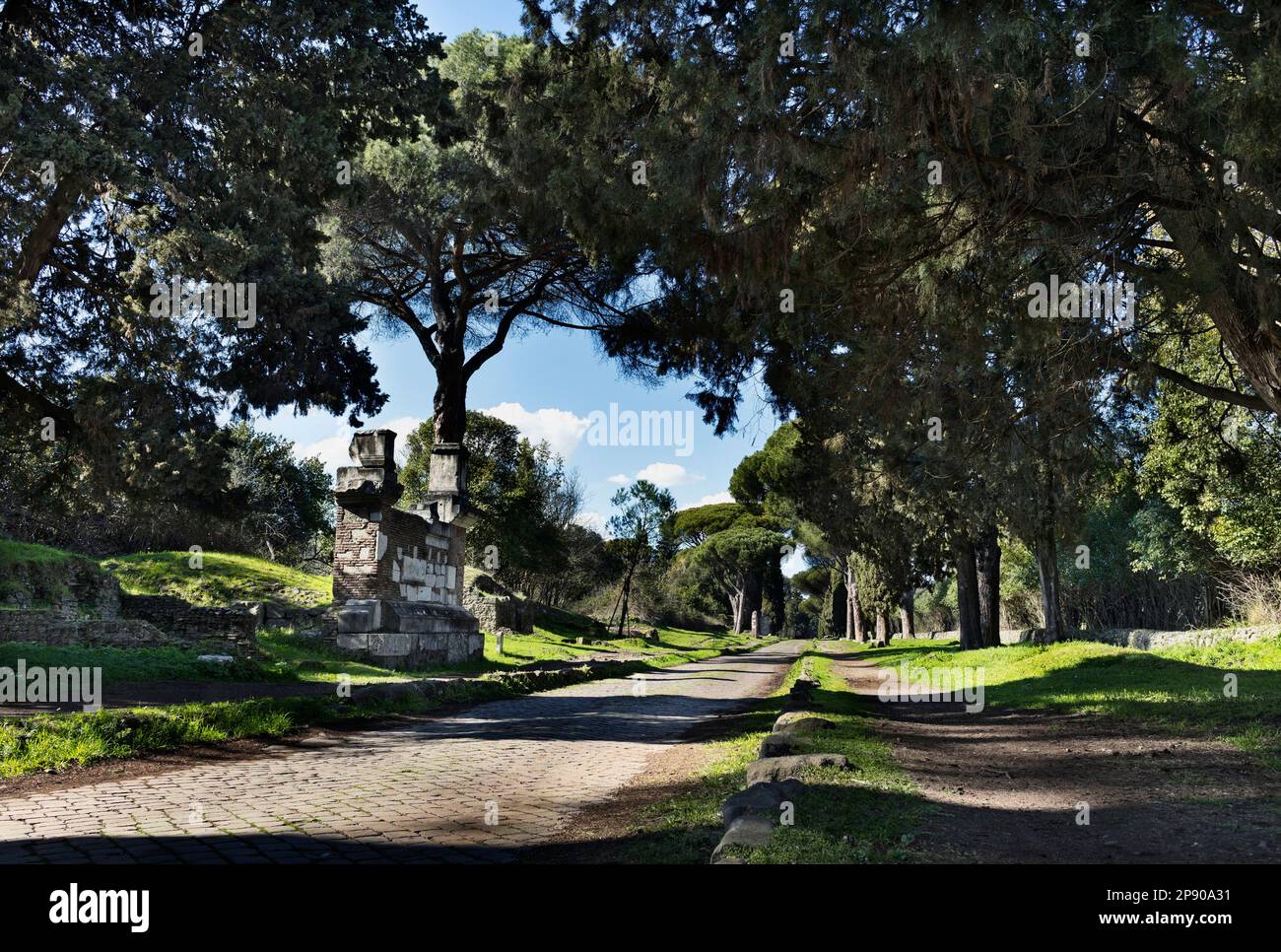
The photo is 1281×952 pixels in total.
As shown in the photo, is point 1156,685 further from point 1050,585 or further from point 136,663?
point 136,663

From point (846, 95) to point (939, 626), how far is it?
225ft

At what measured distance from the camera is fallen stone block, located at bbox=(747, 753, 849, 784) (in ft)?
19.8

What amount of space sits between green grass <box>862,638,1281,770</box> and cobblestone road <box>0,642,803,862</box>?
17.9 ft

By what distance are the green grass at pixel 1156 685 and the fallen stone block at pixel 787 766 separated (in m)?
3.30

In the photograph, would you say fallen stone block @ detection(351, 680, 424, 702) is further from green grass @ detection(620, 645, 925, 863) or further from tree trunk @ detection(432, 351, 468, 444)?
tree trunk @ detection(432, 351, 468, 444)

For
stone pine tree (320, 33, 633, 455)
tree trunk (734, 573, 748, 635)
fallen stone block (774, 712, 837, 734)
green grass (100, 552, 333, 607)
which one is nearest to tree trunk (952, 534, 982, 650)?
stone pine tree (320, 33, 633, 455)

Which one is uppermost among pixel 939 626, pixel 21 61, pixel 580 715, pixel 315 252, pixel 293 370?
pixel 21 61

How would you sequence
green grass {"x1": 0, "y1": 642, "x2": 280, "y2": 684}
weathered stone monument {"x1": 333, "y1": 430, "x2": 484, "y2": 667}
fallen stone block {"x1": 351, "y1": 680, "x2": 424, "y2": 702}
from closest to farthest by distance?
fallen stone block {"x1": 351, "y1": 680, "x2": 424, "y2": 702} → green grass {"x1": 0, "y1": 642, "x2": 280, "y2": 684} → weathered stone monument {"x1": 333, "y1": 430, "x2": 484, "y2": 667}

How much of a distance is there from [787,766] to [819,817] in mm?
1558

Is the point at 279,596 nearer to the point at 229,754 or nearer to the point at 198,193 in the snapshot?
the point at 198,193

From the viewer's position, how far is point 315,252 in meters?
11.9
